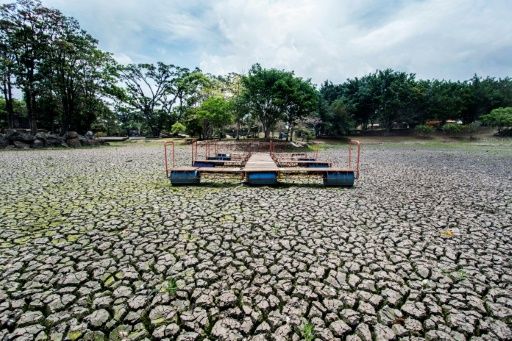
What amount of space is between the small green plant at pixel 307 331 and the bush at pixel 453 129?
4926cm

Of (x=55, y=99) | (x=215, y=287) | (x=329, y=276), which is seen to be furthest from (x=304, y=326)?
(x=55, y=99)

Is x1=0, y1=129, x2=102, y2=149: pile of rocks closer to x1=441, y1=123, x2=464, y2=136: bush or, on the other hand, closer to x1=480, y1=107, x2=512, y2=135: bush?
x1=441, y1=123, x2=464, y2=136: bush

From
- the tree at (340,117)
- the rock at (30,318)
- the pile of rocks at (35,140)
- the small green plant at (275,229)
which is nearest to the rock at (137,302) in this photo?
the rock at (30,318)

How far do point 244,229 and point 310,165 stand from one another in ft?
21.1

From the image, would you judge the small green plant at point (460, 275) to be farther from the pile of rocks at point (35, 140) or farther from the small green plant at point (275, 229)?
the pile of rocks at point (35, 140)

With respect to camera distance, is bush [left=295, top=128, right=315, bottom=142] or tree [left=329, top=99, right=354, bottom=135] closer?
bush [left=295, top=128, right=315, bottom=142]

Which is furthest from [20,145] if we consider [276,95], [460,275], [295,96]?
[460,275]

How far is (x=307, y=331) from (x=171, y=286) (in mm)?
1647

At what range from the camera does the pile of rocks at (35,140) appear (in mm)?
20734

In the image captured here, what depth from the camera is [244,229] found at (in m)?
4.68

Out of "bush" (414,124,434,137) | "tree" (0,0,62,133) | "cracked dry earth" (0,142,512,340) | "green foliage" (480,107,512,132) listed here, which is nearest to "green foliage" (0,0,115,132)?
"tree" (0,0,62,133)

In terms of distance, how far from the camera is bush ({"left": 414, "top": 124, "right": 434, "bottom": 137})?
41.1m

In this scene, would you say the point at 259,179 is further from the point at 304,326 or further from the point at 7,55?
the point at 7,55

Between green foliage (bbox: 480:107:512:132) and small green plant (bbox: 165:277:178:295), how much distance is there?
52.6 m
